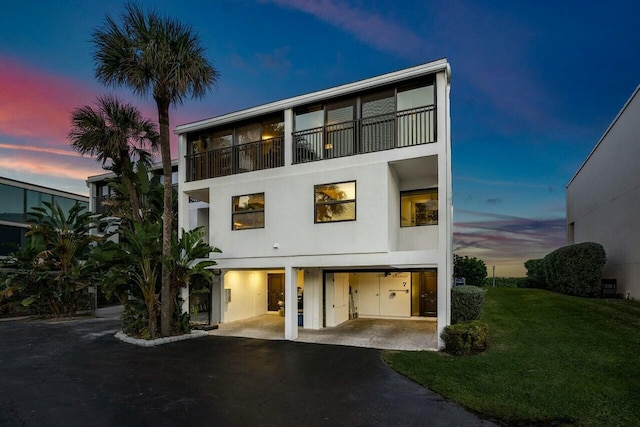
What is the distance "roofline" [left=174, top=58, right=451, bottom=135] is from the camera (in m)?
11.2

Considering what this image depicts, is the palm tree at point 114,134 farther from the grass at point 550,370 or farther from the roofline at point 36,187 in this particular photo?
the roofline at point 36,187

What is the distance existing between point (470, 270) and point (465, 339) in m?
17.8

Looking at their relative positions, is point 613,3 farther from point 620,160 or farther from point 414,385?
point 414,385

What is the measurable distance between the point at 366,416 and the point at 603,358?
6.17 meters

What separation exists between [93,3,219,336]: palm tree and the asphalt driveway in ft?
12.6

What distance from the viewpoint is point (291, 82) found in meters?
26.0

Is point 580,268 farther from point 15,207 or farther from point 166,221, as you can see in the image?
point 15,207

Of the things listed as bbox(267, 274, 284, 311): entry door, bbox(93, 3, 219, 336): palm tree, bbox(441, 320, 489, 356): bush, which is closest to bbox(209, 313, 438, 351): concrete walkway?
bbox(441, 320, 489, 356): bush

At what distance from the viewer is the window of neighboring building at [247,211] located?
14.0 m

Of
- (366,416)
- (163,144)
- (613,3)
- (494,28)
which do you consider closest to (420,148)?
(366,416)

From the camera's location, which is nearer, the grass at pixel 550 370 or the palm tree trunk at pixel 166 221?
the grass at pixel 550 370

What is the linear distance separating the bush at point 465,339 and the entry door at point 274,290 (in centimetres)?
1048

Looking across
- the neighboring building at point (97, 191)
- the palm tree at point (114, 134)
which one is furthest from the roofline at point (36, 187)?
the palm tree at point (114, 134)

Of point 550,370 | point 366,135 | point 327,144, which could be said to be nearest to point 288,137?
point 327,144
